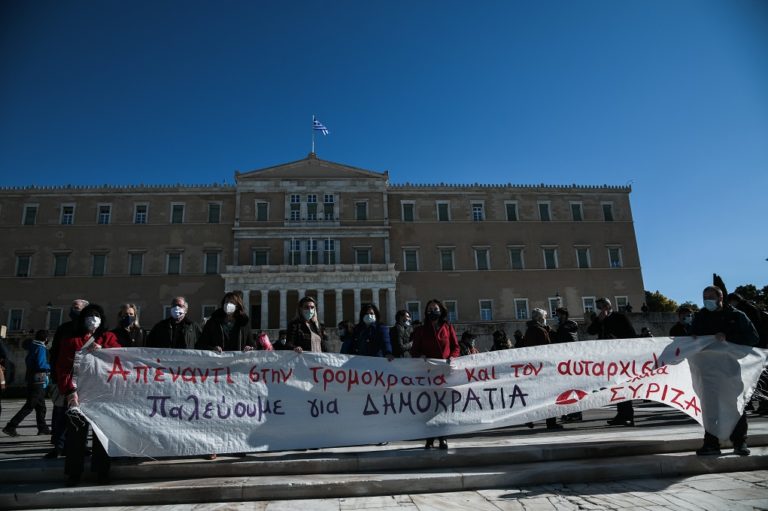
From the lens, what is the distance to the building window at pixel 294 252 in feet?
114

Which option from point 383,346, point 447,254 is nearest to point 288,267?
point 447,254

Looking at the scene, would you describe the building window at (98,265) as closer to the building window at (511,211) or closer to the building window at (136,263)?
the building window at (136,263)

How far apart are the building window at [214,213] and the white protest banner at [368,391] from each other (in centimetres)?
3258

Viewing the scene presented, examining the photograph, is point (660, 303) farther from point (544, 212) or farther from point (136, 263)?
point (136, 263)

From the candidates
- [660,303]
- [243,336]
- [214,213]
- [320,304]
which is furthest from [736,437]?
[660,303]

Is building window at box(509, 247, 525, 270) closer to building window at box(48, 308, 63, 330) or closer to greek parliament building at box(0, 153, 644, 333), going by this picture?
greek parliament building at box(0, 153, 644, 333)

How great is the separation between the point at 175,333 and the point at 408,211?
106ft

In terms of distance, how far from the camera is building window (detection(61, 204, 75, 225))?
1370 inches

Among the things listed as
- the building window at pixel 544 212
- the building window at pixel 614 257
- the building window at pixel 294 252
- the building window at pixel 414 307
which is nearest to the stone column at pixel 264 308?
the building window at pixel 294 252

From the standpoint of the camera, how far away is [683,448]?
16.3 ft

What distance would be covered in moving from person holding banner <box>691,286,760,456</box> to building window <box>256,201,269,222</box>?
3294 cm

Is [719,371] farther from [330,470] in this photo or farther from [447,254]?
[447,254]

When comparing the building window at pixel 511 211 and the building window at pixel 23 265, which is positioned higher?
the building window at pixel 511 211

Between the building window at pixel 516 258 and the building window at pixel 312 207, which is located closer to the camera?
the building window at pixel 312 207
